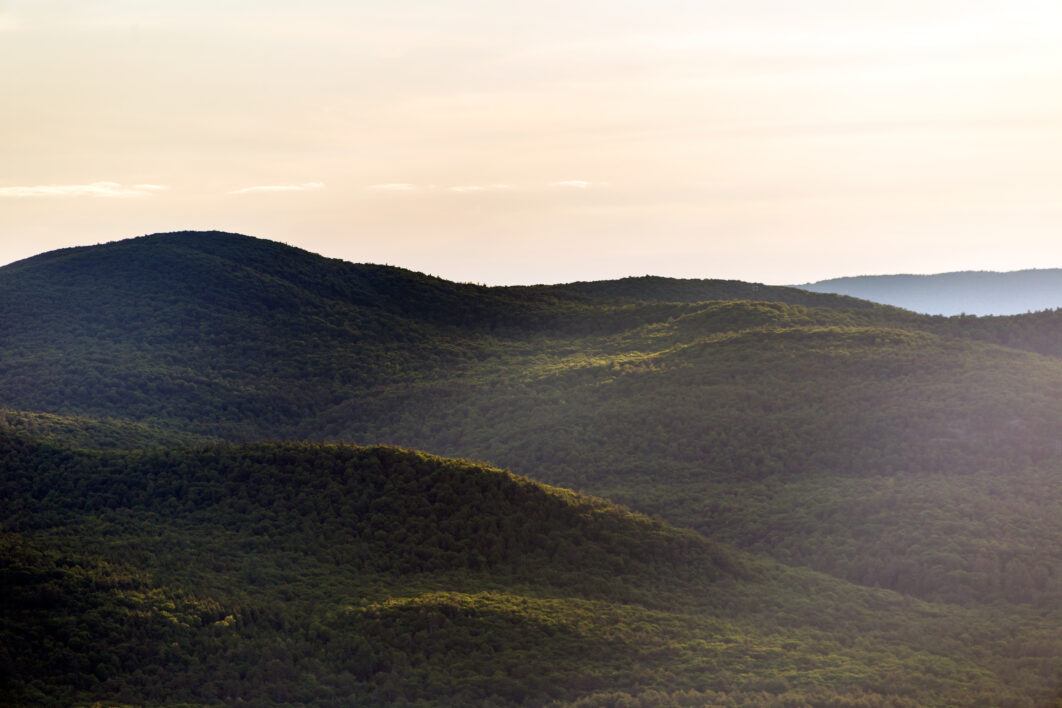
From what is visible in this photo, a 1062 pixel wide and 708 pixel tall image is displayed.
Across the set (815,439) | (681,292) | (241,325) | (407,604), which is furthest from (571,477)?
(681,292)

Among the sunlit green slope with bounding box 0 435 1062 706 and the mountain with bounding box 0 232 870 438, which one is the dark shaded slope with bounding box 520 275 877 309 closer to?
the mountain with bounding box 0 232 870 438

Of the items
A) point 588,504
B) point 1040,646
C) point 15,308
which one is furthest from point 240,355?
point 1040,646

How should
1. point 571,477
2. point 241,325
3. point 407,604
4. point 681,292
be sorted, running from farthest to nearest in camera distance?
point 681,292 → point 241,325 → point 571,477 → point 407,604

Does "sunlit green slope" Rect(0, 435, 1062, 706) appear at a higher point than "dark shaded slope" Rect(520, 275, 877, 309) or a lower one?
lower

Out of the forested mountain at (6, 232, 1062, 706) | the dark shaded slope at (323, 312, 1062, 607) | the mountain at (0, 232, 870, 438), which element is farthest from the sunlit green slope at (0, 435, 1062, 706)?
the mountain at (0, 232, 870, 438)

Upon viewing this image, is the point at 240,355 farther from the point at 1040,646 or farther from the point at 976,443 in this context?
the point at 1040,646

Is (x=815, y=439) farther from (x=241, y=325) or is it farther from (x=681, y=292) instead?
(x=681, y=292)
